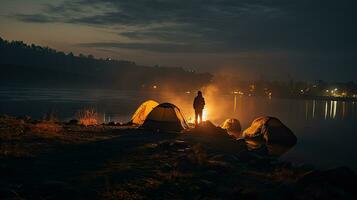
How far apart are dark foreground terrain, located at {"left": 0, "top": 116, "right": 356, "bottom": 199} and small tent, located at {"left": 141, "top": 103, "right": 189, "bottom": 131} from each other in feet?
20.1

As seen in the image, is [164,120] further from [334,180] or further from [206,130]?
[334,180]

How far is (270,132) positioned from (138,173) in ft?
63.3

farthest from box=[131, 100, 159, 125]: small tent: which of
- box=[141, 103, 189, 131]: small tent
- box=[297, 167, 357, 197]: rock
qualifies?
box=[297, 167, 357, 197]: rock

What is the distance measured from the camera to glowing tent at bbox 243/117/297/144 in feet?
98.7

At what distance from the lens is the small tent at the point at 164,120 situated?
2611cm

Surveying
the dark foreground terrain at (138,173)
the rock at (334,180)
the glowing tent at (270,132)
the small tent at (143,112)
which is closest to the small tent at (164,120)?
the small tent at (143,112)

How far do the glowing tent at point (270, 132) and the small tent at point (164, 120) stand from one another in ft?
23.6

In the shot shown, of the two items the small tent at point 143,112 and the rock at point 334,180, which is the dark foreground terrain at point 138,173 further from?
the small tent at point 143,112

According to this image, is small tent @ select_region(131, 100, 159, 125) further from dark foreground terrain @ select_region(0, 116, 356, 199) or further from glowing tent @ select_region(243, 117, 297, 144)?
dark foreground terrain @ select_region(0, 116, 356, 199)

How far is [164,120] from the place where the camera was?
2630cm

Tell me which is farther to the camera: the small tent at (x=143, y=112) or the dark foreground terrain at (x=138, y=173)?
the small tent at (x=143, y=112)

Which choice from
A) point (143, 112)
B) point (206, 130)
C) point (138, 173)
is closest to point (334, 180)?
point (138, 173)

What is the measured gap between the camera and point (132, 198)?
394 inches

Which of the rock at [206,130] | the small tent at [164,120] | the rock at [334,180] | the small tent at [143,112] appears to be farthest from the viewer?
the small tent at [143,112]
